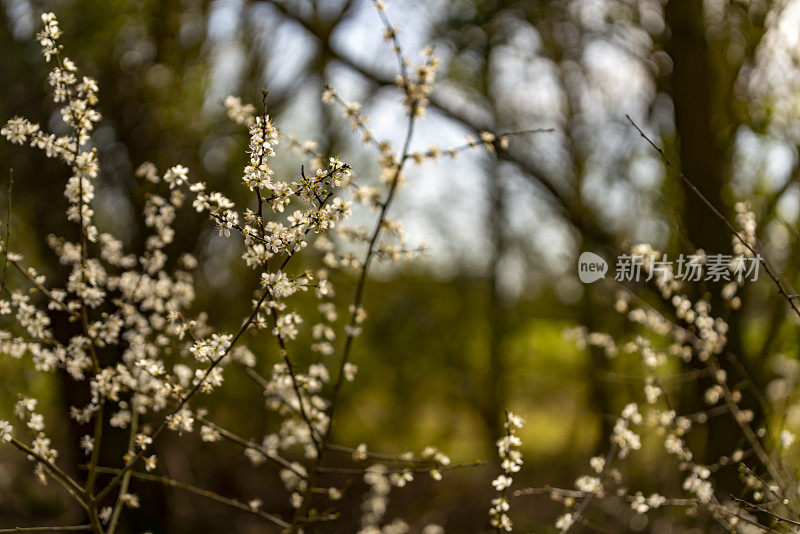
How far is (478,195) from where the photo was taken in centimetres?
675

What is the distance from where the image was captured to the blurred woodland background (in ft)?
12.3

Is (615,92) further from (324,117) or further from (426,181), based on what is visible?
(324,117)

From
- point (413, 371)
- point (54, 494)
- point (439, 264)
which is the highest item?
point (439, 264)

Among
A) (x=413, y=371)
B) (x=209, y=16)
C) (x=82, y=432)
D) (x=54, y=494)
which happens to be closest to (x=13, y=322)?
(x=82, y=432)

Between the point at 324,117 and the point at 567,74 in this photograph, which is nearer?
the point at 567,74

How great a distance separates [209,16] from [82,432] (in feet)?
10.9

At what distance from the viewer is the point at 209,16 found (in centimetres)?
495

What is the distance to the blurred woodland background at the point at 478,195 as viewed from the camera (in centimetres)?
374

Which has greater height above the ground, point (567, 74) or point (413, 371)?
point (567, 74)

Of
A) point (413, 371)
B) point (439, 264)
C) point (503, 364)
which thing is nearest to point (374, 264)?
point (439, 264)

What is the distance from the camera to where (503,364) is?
6.84 metres

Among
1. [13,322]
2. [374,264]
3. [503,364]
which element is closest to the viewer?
[13,322]

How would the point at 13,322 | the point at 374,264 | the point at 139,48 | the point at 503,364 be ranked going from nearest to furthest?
the point at 13,322
the point at 139,48
the point at 374,264
the point at 503,364

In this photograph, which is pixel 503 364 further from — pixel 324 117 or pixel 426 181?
pixel 324 117
